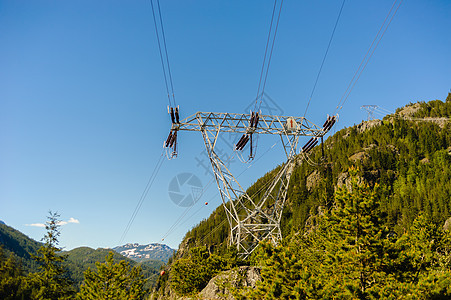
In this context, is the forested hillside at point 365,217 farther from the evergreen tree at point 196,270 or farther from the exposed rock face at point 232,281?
the exposed rock face at point 232,281

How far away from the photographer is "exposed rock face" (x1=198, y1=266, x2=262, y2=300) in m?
21.0

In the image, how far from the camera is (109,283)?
28.8 meters

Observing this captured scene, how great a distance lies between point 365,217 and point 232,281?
10385mm

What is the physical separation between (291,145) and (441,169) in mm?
140898

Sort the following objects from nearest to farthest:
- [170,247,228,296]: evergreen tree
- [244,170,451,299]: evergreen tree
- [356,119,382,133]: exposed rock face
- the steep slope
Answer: [244,170,451,299]: evergreen tree
[170,247,228,296]: evergreen tree
the steep slope
[356,119,382,133]: exposed rock face

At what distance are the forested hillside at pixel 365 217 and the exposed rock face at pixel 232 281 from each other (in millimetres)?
2145

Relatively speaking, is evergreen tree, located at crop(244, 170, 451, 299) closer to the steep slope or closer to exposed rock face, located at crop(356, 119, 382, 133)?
the steep slope

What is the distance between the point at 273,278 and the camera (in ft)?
49.6

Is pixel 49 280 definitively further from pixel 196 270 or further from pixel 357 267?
pixel 357 267

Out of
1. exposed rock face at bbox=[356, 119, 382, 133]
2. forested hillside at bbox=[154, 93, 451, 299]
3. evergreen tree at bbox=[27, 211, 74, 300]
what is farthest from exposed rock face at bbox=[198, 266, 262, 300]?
exposed rock face at bbox=[356, 119, 382, 133]

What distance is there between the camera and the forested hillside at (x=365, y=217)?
15812 mm

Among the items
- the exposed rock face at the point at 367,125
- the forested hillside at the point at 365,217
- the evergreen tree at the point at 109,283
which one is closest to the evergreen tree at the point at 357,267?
the forested hillside at the point at 365,217

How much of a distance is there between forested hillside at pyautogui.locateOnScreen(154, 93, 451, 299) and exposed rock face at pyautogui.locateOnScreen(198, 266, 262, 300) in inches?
84.4

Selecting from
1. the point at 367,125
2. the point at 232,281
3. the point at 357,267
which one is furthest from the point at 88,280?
the point at 367,125
